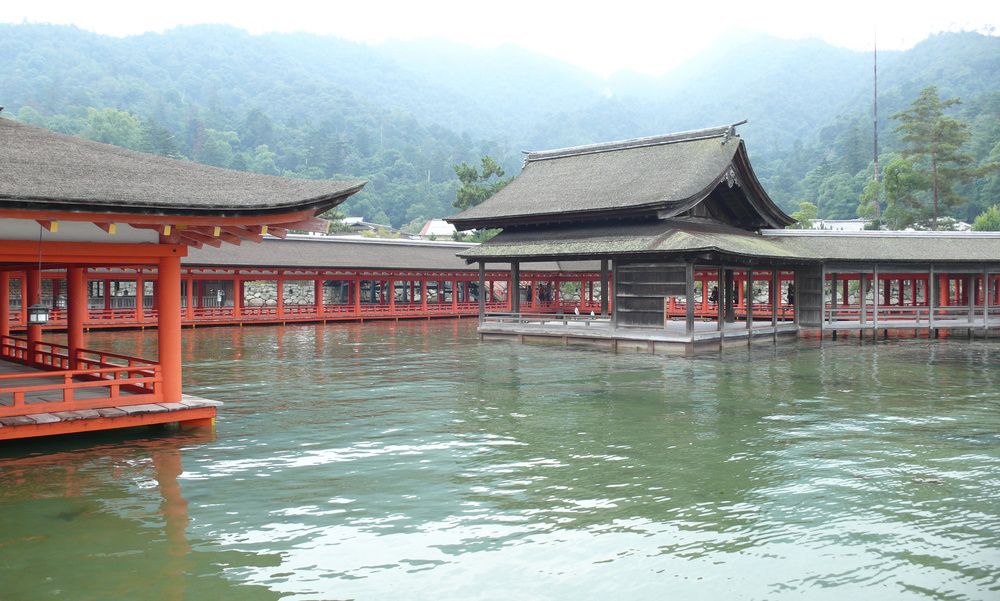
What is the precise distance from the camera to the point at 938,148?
6538 centimetres

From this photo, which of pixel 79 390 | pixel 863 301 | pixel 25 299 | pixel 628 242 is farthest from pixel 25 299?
pixel 863 301

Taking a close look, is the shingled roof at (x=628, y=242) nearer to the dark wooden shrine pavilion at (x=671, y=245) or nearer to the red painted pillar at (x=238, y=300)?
the dark wooden shrine pavilion at (x=671, y=245)

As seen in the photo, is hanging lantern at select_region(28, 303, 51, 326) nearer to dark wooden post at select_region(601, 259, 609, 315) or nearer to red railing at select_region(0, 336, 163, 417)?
red railing at select_region(0, 336, 163, 417)

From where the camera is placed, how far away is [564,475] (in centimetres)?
991

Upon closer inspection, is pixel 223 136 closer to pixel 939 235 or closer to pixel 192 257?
pixel 192 257

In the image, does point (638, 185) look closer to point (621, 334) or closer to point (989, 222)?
point (621, 334)

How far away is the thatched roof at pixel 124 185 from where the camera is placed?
996 centimetres

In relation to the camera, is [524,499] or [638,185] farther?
[638,185]

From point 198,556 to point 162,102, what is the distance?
470 ft

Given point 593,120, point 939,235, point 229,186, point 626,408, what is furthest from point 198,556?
Answer: point 593,120

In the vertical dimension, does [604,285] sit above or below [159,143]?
below

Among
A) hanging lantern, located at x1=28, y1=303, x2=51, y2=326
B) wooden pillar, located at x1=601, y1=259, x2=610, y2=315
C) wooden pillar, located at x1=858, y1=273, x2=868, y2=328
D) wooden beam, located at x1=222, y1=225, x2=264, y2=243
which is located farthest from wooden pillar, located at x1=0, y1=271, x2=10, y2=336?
wooden pillar, located at x1=858, y1=273, x2=868, y2=328

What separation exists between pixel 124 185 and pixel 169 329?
2413mm

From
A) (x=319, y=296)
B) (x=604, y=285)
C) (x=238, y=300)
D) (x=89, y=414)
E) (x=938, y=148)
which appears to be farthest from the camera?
(x=938, y=148)
